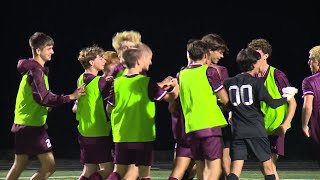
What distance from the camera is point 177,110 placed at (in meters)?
9.09

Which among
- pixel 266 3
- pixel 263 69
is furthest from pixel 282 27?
pixel 263 69

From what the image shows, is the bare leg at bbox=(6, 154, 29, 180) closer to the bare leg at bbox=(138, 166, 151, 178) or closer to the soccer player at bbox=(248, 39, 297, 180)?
the bare leg at bbox=(138, 166, 151, 178)

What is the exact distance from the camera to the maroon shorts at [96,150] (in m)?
9.28

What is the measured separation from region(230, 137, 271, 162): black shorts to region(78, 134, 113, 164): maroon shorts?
1418 millimetres

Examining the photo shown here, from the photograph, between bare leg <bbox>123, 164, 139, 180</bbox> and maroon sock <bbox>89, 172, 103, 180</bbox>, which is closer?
bare leg <bbox>123, 164, 139, 180</bbox>

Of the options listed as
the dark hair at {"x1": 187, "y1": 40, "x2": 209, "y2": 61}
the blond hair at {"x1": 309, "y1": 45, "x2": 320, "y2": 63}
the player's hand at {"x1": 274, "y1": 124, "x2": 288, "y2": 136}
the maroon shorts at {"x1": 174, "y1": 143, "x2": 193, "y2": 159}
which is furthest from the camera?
the blond hair at {"x1": 309, "y1": 45, "x2": 320, "y2": 63}

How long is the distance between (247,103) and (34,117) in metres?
2.38

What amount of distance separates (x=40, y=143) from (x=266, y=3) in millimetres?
12036

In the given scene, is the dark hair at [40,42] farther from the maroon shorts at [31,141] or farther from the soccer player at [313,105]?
the soccer player at [313,105]

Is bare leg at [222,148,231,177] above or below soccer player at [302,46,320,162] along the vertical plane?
below

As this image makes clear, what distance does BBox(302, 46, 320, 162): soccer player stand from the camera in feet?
29.9

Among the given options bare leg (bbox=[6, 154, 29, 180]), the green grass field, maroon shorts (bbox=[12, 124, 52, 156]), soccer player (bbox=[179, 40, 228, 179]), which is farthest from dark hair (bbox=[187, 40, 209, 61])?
the green grass field

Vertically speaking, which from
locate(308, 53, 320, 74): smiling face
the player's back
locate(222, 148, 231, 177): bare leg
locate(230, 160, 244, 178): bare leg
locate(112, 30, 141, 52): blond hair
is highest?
locate(112, 30, 141, 52): blond hair

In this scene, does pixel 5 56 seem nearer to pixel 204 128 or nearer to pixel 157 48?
pixel 157 48
